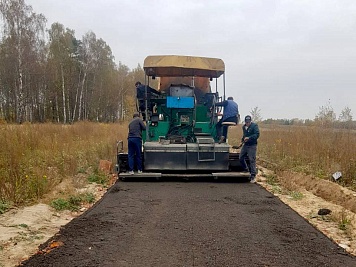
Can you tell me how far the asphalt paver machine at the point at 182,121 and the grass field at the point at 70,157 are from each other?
1.50 metres

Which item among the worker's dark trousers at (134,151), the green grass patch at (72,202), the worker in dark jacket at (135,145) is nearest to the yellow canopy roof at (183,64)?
the worker in dark jacket at (135,145)

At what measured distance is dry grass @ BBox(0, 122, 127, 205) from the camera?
5.86 meters

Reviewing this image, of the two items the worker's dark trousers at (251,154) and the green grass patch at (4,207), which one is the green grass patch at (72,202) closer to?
the green grass patch at (4,207)

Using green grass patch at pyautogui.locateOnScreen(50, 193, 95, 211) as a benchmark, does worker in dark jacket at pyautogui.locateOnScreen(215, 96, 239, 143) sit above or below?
above

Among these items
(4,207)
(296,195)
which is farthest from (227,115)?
(4,207)

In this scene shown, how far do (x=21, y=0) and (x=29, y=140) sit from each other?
23.3 metres

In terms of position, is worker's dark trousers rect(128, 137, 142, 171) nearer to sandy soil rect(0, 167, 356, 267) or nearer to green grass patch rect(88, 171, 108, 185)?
green grass patch rect(88, 171, 108, 185)

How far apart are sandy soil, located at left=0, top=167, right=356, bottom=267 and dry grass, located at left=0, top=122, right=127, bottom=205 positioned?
537 mm

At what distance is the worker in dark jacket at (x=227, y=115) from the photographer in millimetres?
9648

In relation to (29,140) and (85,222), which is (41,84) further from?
(85,222)

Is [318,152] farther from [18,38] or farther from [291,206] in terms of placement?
[18,38]

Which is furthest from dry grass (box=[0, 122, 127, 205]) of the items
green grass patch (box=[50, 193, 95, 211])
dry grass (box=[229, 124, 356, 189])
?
dry grass (box=[229, 124, 356, 189])

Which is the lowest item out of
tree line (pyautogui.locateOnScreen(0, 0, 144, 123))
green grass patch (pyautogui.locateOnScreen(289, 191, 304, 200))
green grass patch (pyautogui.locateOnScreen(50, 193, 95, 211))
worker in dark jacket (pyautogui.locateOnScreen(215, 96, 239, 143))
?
green grass patch (pyautogui.locateOnScreen(289, 191, 304, 200))

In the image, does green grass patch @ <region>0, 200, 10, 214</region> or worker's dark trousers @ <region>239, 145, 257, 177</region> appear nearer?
green grass patch @ <region>0, 200, 10, 214</region>
